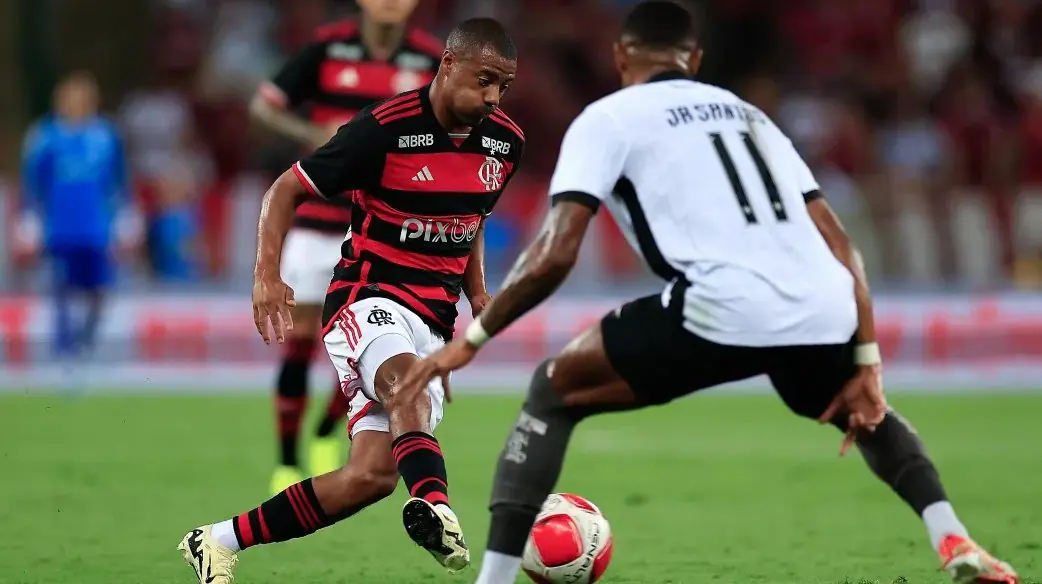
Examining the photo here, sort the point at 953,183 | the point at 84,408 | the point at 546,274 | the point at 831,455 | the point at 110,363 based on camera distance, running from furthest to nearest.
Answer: the point at 953,183
the point at 110,363
the point at 84,408
the point at 831,455
the point at 546,274

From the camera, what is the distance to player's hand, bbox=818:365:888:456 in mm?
5375

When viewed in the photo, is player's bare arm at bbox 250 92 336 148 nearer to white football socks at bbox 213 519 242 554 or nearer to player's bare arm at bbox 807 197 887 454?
white football socks at bbox 213 519 242 554

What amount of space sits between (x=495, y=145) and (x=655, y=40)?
3.29ft

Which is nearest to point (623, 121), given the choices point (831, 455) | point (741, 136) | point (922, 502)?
point (741, 136)

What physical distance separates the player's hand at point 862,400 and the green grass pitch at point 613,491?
1.35m

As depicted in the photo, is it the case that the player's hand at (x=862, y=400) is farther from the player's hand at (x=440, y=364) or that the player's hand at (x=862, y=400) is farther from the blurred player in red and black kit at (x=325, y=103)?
the blurred player in red and black kit at (x=325, y=103)

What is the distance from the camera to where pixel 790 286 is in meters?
5.27

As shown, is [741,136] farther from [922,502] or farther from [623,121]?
[922,502]

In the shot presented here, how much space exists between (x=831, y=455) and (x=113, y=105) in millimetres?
12650

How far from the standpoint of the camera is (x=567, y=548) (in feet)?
20.0

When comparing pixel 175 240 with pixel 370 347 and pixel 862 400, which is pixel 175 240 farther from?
pixel 862 400

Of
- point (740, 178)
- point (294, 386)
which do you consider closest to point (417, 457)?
point (740, 178)

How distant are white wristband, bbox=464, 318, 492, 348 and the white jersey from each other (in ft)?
1.51

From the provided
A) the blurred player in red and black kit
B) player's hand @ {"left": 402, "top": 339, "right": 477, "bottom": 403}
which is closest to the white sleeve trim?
player's hand @ {"left": 402, "top": 339, "right": 477, "bottom": 403}
